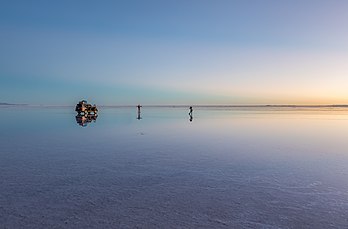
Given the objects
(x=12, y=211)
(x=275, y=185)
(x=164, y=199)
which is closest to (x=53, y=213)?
(x=12, y=211)

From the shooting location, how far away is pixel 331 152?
13234 mm

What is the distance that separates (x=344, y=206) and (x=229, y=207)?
238 cm

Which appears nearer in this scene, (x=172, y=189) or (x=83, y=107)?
(x=172, y=189)

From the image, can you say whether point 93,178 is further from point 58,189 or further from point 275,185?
point 275,185

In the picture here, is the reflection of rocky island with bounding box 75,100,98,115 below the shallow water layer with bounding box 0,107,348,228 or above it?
above

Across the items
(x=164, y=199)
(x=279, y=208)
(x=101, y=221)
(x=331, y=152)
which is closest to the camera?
(x=101, y=221)

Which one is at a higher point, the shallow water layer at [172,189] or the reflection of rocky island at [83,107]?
the reflection of rocky island at [83,107]

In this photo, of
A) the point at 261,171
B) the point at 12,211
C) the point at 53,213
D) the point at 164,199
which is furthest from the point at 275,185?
the point at 12,211

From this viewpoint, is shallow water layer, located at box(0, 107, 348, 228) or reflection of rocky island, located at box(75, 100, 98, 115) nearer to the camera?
shallow water layer, located at box(0, 107, 348, 228)

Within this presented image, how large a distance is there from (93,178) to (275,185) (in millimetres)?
4947

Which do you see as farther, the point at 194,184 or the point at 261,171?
the point at 261,171

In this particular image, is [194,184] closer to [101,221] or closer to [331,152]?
[101,221]

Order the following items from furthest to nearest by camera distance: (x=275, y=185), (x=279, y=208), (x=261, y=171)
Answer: (x=261, y=171) < (x=275, y=185) < (x=279, y=208)

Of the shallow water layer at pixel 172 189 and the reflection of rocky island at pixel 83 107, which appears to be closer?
the shallow water layer at pixel 172 189
